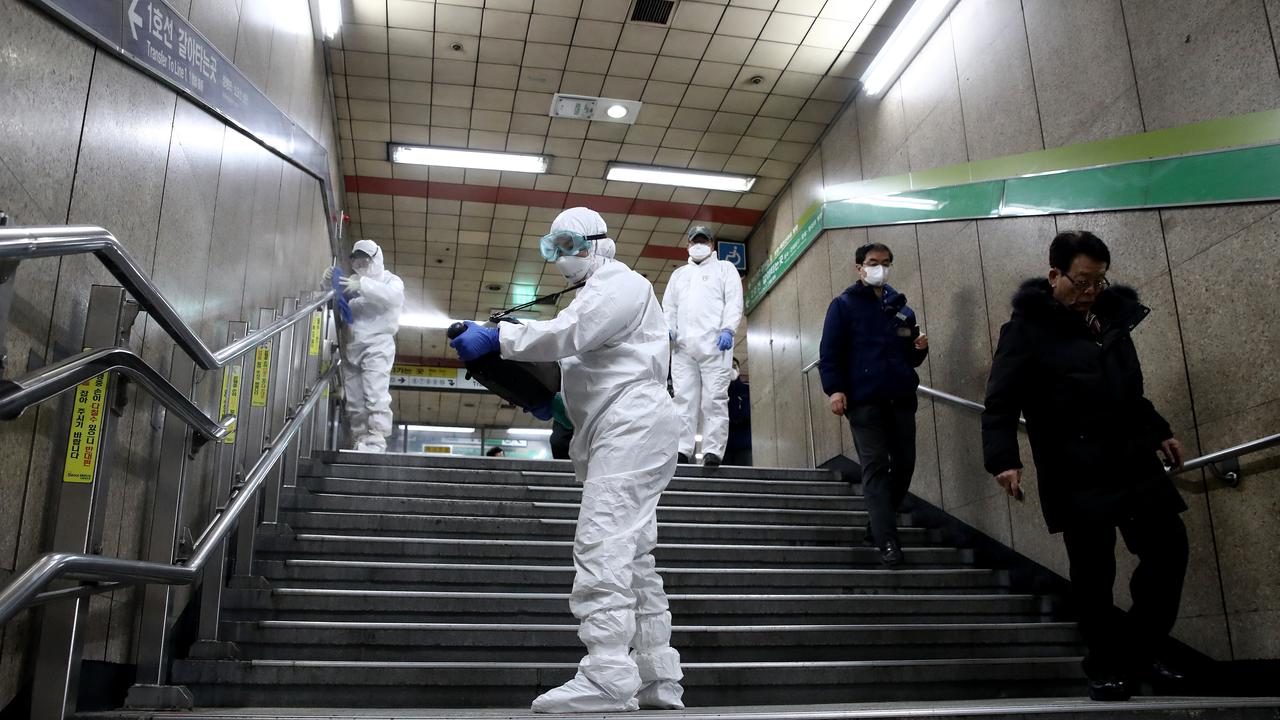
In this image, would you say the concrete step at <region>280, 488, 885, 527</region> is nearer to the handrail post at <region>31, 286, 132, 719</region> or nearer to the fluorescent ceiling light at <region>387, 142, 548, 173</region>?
the handrail post at <region>31, 286, 132, 719</region>

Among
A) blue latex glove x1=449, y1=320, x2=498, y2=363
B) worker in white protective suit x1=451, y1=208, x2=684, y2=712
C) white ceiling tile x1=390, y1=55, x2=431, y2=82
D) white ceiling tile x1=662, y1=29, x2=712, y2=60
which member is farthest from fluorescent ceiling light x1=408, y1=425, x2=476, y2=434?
blue latex glove x1=449, y1=320, x2=498, y2=363

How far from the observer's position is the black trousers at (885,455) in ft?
15.4

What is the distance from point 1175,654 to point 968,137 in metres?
3.59

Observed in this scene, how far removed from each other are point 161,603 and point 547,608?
1.55 metres

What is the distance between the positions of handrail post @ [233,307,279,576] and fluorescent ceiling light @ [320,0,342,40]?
3901 millimetres

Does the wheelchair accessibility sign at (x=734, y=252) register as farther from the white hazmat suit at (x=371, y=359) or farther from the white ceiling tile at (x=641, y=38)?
the white hazmat suit at (x=371, y=359)

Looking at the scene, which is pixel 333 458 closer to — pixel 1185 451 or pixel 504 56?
pixel 504 56

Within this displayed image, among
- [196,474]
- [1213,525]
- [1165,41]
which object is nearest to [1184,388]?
[1213,525]

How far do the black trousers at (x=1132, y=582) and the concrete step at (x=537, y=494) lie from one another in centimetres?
266

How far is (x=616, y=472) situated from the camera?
301 centimetres

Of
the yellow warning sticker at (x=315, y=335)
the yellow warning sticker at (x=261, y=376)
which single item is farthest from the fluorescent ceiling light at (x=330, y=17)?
the yellow warning sticker at (x=261, y=376)

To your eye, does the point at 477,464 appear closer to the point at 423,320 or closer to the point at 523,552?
the point at 523,552

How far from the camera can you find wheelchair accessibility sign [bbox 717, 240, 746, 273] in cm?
1183

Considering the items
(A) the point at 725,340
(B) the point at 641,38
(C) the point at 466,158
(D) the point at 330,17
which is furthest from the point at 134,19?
(C) the point at 466,158
